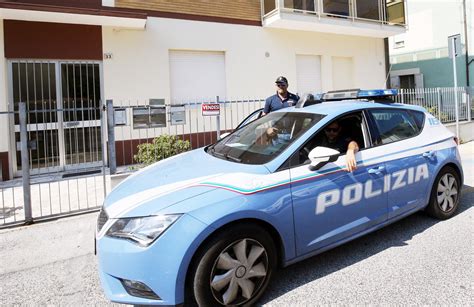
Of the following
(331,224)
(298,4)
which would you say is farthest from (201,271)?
(298,4)

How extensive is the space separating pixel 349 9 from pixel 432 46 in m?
9.70

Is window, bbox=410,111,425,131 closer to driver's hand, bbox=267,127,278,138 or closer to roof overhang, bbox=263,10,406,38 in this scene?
driver's hand, bbox=267,127,278,138

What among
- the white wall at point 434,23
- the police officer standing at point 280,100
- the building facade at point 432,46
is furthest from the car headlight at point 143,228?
the white wall at point 434,23

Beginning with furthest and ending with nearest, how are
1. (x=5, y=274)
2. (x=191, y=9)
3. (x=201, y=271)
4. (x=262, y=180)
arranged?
(x=191, y=9) → (x=5, y=274) → (x=262, y=180) → (x=201, y=271)

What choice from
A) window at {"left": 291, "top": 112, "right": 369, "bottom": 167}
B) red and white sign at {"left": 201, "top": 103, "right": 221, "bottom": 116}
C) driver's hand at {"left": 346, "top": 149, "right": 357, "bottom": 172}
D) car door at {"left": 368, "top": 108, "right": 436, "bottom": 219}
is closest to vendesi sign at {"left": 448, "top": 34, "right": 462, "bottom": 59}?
car door at {"left": 368, "top": 108, "right": 436, "bottom": 219}

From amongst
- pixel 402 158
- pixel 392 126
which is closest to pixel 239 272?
pixel 402 158

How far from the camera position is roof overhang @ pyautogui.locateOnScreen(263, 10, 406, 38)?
35.8ft

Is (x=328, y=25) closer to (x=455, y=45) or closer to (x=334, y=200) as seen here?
(x=455, y=45)

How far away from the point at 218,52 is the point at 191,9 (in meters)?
1.43

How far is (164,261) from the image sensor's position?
238cm

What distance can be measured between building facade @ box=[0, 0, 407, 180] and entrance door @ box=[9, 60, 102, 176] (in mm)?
23

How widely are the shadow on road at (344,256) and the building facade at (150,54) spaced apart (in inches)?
246

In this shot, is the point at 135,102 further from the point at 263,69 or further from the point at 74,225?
the point at 74,225

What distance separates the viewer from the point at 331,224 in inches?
123
